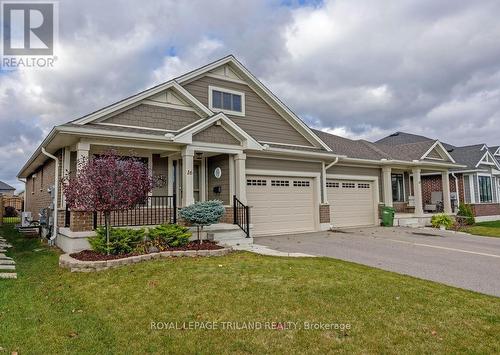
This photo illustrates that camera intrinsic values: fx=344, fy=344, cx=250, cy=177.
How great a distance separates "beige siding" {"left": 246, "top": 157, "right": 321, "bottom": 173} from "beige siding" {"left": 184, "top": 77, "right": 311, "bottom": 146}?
1.08 metres

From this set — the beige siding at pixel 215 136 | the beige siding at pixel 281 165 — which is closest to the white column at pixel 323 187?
the beige siding at pixel 281 165

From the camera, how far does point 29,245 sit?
11.6m

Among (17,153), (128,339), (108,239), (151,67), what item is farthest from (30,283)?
(17,153)

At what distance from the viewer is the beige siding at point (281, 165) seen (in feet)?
40.9

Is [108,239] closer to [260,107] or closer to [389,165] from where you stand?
[260,107]

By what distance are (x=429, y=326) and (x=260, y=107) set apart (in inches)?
429

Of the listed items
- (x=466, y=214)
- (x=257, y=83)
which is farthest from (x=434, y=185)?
(x=257, y=83)

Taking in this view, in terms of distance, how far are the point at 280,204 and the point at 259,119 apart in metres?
3.50

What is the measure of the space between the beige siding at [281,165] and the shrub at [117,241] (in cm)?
528

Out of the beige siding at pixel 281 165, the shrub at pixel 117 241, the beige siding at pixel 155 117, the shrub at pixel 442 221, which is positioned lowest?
the shrub at pixel 442 221

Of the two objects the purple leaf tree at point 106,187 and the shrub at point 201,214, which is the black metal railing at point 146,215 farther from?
the purple leaf tree at point 106,187

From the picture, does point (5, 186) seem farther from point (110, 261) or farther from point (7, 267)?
point (110, 261)

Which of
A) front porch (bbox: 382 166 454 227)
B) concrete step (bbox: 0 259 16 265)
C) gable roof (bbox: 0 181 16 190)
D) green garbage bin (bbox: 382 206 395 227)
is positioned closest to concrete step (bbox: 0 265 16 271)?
concrete step (bbox: 0 259 16 265)

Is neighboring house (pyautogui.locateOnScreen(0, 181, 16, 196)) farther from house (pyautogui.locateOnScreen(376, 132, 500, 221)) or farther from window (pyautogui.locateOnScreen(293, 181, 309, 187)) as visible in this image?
house (pyautogui.locateOnScreen(376, 132, 500, 221))
